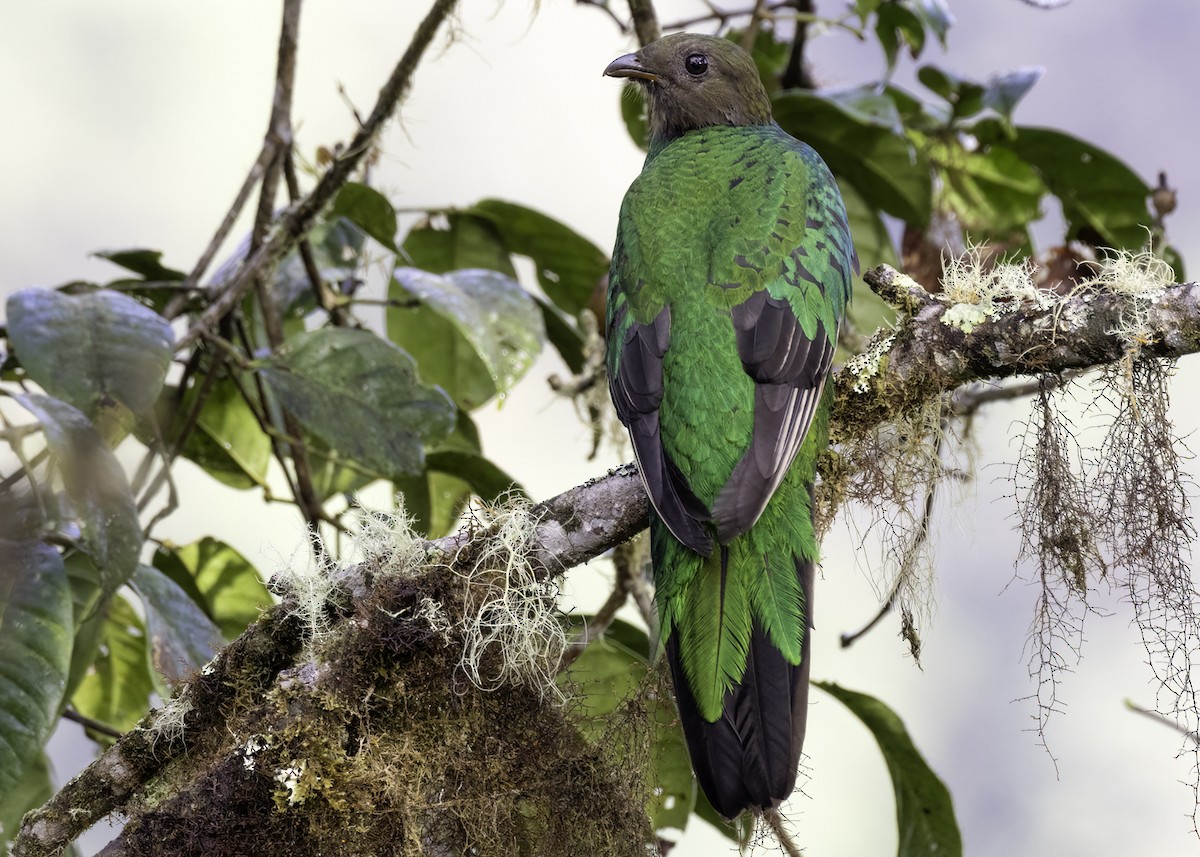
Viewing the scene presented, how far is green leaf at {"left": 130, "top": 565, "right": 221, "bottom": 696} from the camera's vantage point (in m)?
2.71

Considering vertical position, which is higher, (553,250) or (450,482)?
(553,250)

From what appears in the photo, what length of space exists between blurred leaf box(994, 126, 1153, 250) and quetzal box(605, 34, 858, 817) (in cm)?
151

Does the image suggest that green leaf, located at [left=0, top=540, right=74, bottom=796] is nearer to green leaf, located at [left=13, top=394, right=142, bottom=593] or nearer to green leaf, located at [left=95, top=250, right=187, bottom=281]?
green leaf, located at [left=13, top=394, right=142, bottom=593]

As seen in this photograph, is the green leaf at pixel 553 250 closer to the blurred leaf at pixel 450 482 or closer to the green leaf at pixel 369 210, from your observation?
the green leaf at pixel 369 210

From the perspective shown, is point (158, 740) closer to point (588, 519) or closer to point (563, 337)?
point (588, 519)

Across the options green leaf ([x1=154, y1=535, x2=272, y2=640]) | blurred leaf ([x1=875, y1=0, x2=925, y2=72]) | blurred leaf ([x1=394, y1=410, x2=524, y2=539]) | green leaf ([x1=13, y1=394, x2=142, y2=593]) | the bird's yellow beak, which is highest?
blurred leaf ([x1=875, y1=0, x2=925, y2=72])

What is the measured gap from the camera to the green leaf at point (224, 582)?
11.5 feet

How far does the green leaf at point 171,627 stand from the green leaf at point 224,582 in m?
0.60

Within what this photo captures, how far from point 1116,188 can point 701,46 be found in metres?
1.59

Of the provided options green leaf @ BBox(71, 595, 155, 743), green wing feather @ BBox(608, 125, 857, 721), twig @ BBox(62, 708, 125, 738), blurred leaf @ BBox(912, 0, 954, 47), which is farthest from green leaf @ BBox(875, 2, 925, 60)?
twig @ BBox(62, 708, 125, 738)

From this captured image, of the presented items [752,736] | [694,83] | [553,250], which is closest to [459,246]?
[553,250]

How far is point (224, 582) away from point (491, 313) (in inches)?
42.9

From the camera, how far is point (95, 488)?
2.55 m

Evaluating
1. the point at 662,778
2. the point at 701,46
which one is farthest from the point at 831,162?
the point at 662,778
